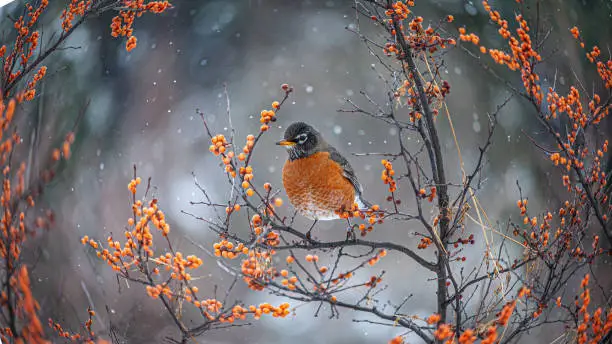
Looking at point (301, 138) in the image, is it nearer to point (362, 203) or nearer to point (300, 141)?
point (300, 141)

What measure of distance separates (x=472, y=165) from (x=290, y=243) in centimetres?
33

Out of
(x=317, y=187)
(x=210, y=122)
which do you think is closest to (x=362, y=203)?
(x=317, y=187)

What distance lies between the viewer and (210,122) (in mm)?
1070

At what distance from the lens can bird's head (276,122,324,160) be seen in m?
1.04

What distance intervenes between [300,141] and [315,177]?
7 cm

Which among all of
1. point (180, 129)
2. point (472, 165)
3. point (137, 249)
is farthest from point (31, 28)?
point (472, 165)

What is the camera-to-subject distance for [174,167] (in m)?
1.09

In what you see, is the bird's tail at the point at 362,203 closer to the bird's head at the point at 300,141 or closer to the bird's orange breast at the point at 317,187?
the bird's orange breast at the point at 317,187

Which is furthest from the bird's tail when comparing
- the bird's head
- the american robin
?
the bird's head

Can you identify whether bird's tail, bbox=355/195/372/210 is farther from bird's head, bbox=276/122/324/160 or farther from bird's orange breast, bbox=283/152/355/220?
bird's head, bbox=276/122/324/160

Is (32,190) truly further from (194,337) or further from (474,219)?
(474,219)

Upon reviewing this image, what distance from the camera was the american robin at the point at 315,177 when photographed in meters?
1.00

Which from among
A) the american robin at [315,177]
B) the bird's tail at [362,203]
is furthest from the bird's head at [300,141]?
the bird's tail at [362,203]

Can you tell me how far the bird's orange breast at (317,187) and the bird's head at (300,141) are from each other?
1 cm
